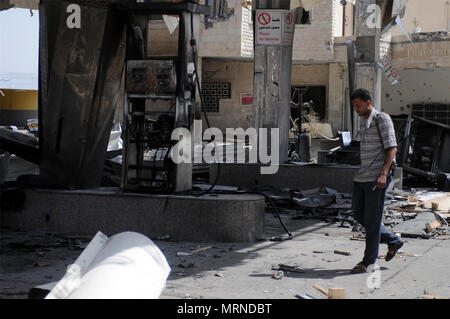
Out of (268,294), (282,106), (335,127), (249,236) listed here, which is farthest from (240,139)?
(268,294)

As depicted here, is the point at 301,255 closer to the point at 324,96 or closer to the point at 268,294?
the point at 268,294

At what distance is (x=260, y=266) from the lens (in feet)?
26.5

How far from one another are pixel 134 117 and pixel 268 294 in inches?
150

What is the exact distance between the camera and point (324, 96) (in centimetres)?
3600

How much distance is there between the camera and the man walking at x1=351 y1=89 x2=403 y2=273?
25.0ft

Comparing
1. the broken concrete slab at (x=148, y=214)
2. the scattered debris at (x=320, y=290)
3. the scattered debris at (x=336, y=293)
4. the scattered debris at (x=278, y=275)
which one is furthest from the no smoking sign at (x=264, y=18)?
the scattered debris at (x=336, y=293)

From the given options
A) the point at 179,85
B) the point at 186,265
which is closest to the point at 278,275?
the point at 186,265

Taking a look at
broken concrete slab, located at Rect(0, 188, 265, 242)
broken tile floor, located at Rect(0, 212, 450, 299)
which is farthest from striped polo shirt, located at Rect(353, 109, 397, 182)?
broken concrete slab, located at Rect(0, 188, 265, 242)

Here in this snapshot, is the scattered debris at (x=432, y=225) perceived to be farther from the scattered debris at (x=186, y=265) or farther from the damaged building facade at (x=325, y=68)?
the damaged building facade at (x=325, y=68)

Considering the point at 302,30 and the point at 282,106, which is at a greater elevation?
the point at 302,30

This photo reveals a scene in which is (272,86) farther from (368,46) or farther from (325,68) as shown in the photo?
(325,68)

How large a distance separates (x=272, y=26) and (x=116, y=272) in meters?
9.34

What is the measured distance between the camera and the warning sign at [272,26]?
548 inches

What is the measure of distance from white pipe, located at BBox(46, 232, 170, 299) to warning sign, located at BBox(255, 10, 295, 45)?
8.19 meters
